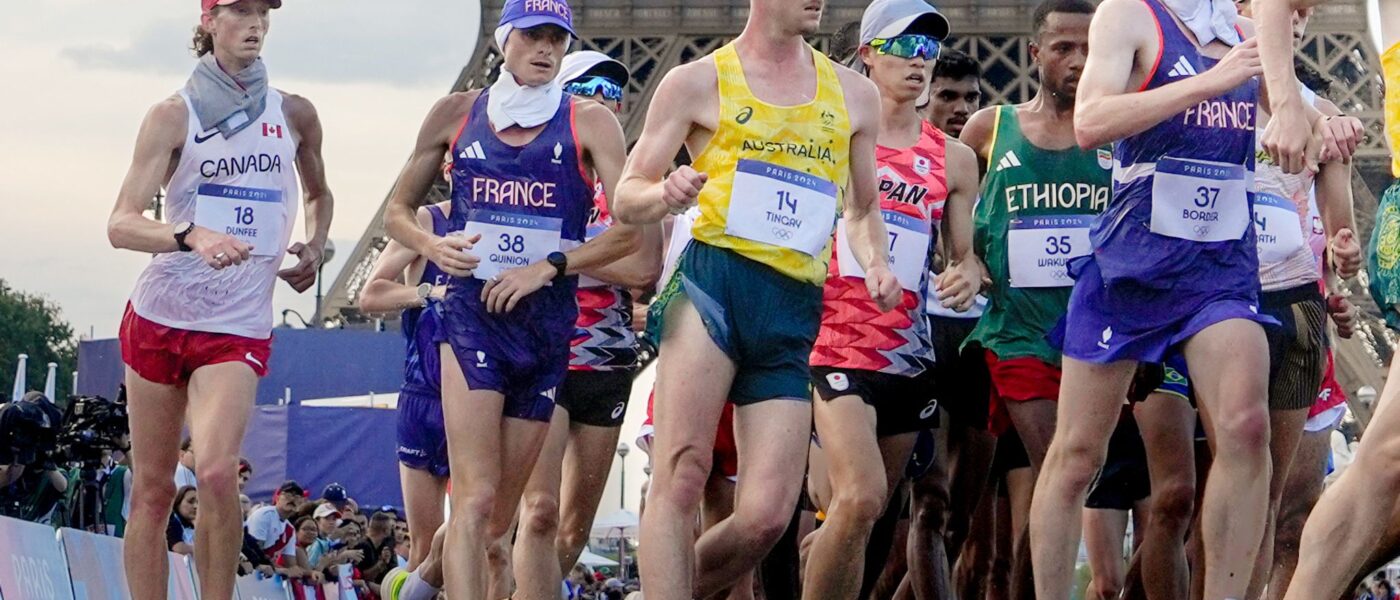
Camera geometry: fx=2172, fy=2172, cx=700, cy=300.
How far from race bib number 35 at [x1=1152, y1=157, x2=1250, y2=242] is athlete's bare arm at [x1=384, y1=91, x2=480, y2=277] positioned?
2.45m

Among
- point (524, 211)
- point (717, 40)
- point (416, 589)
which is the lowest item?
point (416, 589)

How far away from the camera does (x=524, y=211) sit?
7.59m

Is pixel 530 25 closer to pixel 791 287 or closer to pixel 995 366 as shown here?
pixel 791 287

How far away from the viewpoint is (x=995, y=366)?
823cm

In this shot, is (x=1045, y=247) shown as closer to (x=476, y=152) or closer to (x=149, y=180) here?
(x=476, y=152)

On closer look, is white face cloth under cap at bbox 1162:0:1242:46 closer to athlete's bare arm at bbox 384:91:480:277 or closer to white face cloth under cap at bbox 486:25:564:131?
white face cloth under cap at bbox 486:25:564:131

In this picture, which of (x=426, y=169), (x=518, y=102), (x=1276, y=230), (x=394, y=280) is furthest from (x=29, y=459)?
(x=1276, y=230)

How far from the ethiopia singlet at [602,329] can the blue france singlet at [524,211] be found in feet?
3.54

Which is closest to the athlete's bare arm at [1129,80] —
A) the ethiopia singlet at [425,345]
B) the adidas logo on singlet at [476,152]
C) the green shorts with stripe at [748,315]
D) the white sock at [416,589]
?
the green shorts with stripe at [748,315]

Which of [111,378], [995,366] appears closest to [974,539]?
[995,366]

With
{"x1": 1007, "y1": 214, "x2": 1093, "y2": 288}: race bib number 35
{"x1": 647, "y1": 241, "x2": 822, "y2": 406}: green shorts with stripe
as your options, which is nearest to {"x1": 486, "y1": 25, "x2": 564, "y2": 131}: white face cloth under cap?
{"x1": 647, "y1": 241, "x2": 822, "y2": 406}: green shorts with stripe

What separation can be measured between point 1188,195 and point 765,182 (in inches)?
50.0

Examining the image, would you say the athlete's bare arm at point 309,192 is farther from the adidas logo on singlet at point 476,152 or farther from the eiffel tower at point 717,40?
the eiffel tower at point 717,40

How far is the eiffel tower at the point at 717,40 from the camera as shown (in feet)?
122
